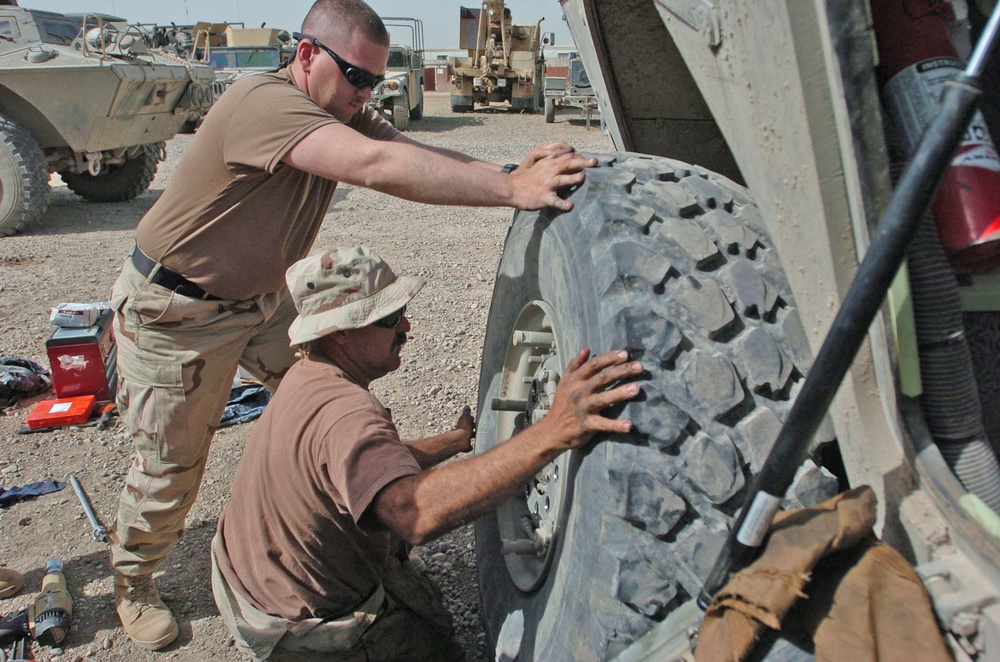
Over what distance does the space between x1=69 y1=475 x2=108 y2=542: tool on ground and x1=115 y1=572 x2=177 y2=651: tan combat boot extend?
0.48m

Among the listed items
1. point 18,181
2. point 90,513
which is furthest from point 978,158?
point 18,181

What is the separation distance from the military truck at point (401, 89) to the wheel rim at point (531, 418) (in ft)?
49.5

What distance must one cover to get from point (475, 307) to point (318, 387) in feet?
12.2

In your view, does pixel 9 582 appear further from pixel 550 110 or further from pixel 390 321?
pixel 550 110

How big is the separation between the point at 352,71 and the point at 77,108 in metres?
8.01

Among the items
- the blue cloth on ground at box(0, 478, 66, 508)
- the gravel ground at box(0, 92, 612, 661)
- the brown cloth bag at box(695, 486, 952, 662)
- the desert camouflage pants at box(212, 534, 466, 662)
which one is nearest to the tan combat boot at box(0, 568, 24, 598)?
the gravel ground at box(0, 92, 612, 661)

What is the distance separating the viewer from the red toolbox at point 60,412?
4.16 metres

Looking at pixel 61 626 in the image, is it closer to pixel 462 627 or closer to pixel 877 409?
pixel 462 627

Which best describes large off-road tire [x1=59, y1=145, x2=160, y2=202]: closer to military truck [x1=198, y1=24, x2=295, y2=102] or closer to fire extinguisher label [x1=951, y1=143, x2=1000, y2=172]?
military truck [x1=198, y1=24, x2=295, y2=102]

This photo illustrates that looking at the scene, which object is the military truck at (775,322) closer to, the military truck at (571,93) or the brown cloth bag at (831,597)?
the brown cloth bag at (831,597)

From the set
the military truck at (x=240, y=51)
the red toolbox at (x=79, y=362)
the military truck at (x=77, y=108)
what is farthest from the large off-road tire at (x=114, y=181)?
the red toolbox at (x=79, y=362)

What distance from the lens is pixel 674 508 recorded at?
1.41 metres

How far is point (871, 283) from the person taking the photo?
39.8 inches

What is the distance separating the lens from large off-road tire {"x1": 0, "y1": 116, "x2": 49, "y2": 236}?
826cm
